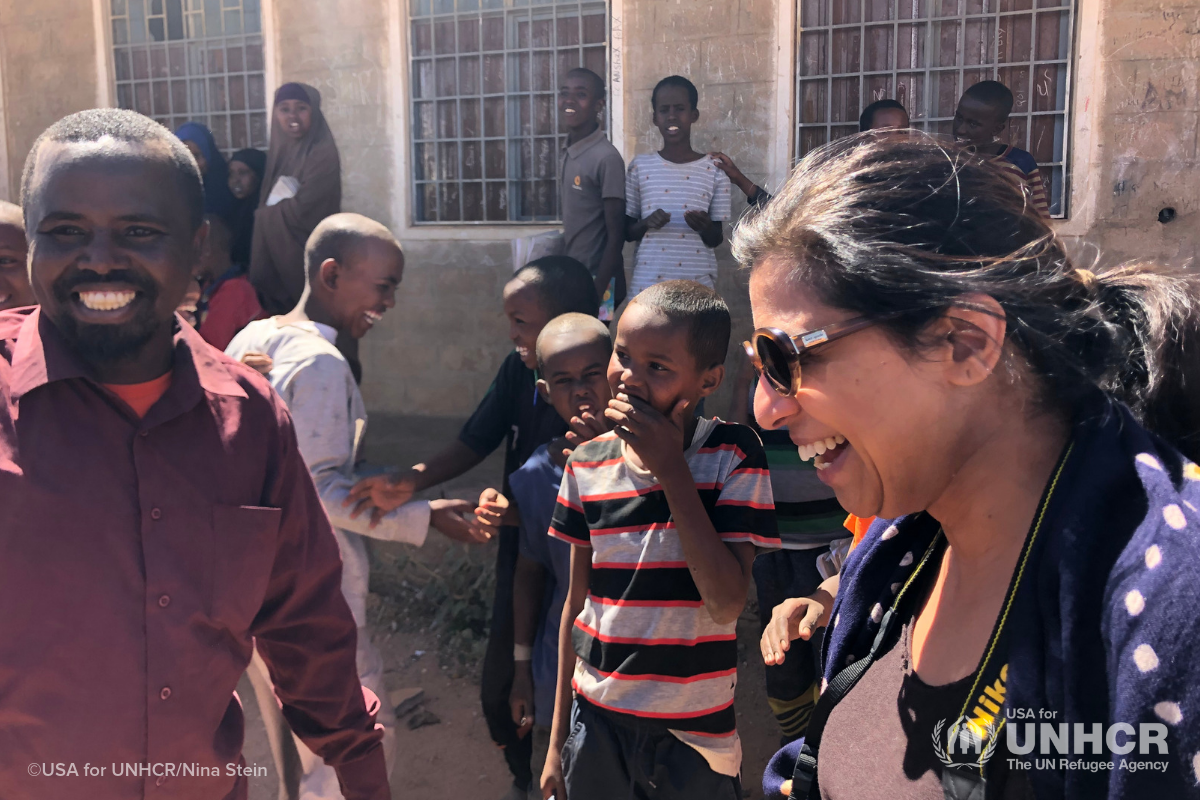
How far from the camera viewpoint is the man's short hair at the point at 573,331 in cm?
267

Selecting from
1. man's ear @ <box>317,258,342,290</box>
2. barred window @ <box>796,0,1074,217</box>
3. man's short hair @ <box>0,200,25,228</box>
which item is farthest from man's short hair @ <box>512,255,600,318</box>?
barred window @ <box>796,0,1074,217</box>

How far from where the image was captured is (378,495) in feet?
8.60

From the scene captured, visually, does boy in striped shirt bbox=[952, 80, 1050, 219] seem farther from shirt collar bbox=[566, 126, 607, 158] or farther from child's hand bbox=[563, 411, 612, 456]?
child's hand bbox=[563, 411, 612, 456]

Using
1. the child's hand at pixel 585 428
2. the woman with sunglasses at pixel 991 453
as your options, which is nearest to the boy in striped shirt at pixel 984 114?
the child's hand at pixel 585 428

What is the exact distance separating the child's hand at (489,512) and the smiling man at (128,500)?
838mm

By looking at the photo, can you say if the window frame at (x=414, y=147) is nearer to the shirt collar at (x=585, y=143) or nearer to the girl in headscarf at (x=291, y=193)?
the girl in headscarf at (x=291, y=193)

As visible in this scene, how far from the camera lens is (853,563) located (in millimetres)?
1504

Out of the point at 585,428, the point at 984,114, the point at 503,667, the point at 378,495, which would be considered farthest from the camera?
the point at 984,114

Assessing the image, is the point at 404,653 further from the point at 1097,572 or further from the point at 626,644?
the point at 1097,572

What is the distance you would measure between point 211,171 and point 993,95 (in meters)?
5.20

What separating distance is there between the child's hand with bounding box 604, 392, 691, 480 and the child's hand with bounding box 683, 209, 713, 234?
124 inches

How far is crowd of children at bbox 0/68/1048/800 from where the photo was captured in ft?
6.83

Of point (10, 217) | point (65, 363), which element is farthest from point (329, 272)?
point (65, 363)

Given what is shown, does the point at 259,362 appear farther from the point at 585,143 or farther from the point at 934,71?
the point at 934,71
